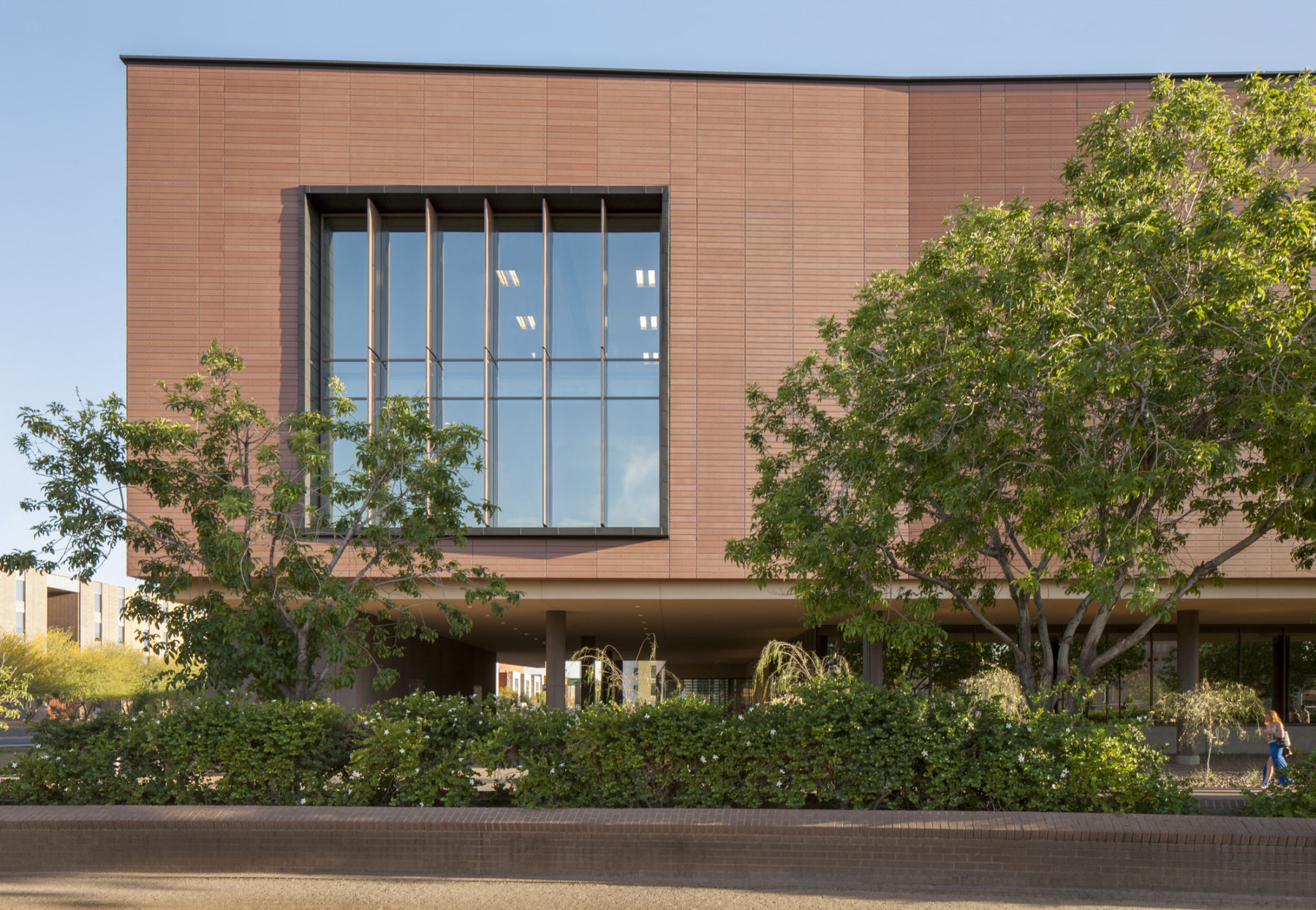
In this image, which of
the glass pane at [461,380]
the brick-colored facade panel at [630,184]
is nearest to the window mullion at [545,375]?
the brick-colored facade panel at [630,184]

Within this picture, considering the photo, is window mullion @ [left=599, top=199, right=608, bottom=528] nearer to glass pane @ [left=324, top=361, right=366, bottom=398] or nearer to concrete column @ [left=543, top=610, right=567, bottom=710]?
concrete column @ [left=543, top=610, right=567, bottom=710]

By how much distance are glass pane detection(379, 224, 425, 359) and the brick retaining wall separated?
1502 cm

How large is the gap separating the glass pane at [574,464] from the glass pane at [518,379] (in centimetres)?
60

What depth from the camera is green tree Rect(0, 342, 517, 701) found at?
1155cm

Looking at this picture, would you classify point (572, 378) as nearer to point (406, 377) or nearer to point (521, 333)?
point (521, 333)

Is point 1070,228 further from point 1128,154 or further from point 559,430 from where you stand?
point 559,430

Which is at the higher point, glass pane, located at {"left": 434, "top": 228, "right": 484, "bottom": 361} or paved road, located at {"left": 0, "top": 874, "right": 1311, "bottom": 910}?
glass pane, located at {"left": 434, "top": 228, "right": 484, "bottom": 361}

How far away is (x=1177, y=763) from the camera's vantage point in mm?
26969

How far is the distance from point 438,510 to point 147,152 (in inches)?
584

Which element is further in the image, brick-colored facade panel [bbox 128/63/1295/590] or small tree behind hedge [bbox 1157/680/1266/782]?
brick-colored facade panel [bbox 128/63/1295/590]

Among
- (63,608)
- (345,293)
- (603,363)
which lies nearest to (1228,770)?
(603,363)

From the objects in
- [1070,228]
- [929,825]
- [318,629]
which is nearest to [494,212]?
[318,629]

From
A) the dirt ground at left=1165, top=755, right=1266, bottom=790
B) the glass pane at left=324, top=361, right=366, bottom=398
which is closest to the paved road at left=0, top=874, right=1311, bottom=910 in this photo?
the dirt ground at left=1165, top=755, right=1266, bottom=790

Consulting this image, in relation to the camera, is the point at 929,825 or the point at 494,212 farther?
the point at 494,212
